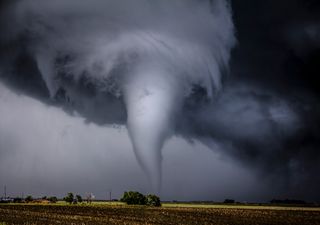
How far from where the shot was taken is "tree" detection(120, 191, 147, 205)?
14612 cm

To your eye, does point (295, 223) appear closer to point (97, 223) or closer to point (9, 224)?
point (97, 223)

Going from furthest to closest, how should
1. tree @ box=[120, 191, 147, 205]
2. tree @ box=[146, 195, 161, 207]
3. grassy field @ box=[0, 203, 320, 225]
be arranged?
tree @ box=[120, 191, 147, 205] → tree @ box=[146, 195, 161, 207] → grassy field @ box=[0, 203, 320, 225]

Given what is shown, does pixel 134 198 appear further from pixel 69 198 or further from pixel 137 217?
pixel 137 217

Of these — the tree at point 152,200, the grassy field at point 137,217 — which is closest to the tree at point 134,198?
the tree at point 152,200

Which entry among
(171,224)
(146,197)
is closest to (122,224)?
(171,224)

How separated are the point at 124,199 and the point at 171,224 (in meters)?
87.3

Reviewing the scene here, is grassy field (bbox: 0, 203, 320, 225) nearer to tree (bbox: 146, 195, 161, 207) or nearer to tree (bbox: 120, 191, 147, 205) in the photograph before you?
tree (bbox: 146, 195, 161, 207)

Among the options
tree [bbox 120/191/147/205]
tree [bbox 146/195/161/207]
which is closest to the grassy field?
tree [bbox 146/195/161/207]

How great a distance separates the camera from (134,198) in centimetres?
14612

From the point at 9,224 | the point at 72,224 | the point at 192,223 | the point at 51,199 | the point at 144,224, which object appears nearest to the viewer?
the point at 9,224

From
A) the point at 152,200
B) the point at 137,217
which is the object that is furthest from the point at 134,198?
the point at 137,217

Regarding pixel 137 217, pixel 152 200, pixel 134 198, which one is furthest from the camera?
pixel 134 198

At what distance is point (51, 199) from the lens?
18250cm

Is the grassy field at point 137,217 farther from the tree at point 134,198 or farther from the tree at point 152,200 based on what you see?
the tree at point 134,198
